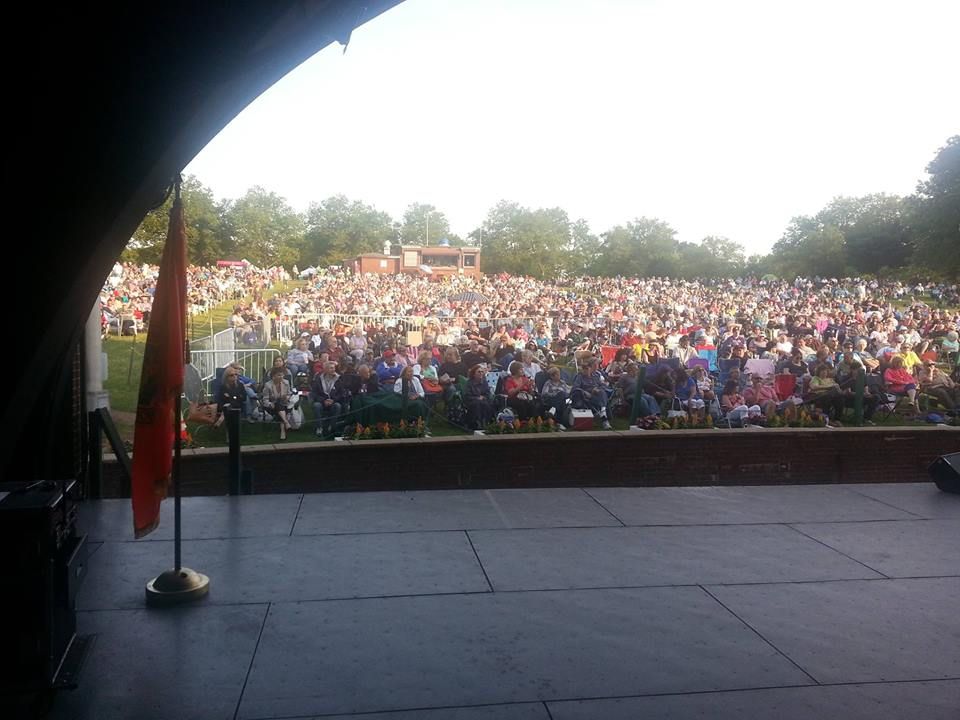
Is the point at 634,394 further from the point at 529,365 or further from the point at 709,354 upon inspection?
the point at 709,354

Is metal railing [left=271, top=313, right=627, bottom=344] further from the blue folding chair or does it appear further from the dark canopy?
the dark canopy

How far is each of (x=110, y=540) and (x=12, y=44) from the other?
3871 millimetres

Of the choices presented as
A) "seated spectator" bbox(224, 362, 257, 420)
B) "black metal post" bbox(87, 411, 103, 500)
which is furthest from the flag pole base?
"seated spectator" bbox(224, 362, 257, 420)

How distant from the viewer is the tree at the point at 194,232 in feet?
103

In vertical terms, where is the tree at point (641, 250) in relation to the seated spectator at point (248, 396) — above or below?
above

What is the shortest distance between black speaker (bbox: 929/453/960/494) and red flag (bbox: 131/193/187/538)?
798 cm

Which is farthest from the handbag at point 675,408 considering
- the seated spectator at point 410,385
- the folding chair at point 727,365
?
the seated spectator at point 410,385

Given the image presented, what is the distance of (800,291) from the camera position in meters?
37.3

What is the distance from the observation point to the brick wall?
1071cm

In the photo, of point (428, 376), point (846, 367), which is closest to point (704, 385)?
point (846, 367)

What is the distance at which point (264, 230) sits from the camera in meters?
42.5

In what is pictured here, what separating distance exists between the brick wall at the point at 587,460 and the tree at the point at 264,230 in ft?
106

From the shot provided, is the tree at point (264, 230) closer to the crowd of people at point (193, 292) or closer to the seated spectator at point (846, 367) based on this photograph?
the crowd of people at point (193, 292)

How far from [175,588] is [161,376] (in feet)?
4.57
